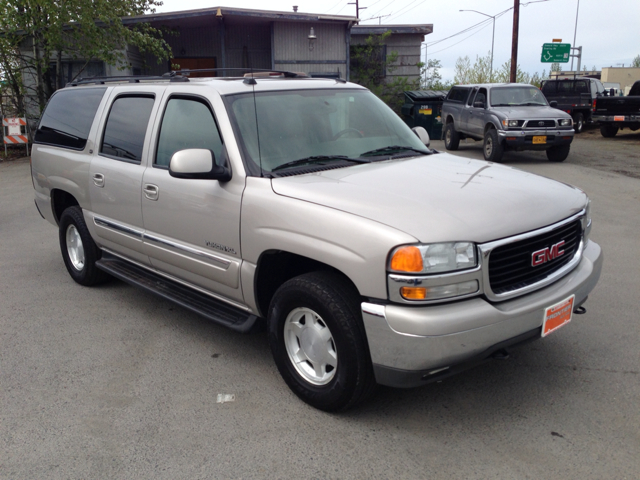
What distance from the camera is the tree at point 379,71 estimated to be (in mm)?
22484

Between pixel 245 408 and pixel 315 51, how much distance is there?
1790 centimetres

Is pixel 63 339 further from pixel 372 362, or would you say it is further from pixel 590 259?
pixel 590 259

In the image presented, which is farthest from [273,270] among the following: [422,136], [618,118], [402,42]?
[402,42]

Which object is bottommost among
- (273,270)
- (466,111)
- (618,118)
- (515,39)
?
(273,270)

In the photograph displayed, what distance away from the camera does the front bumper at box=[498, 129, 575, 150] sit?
13297 millimetres

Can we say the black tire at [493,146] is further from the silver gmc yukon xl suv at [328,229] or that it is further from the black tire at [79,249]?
the black tire at [79,249]

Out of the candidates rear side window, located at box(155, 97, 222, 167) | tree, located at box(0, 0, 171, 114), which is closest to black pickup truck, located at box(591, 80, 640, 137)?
tree, located at box(0, 0, 171, 114)

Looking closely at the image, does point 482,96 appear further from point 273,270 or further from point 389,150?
point 273,270

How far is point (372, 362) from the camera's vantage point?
2955 millimetres

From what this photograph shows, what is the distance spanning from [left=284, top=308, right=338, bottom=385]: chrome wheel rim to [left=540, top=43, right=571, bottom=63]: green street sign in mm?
33480

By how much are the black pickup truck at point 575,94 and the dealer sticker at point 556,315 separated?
65.9ft

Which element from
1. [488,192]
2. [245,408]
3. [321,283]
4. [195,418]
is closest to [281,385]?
[245,408]

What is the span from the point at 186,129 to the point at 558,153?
39.6ft

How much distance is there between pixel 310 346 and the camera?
3324mm
